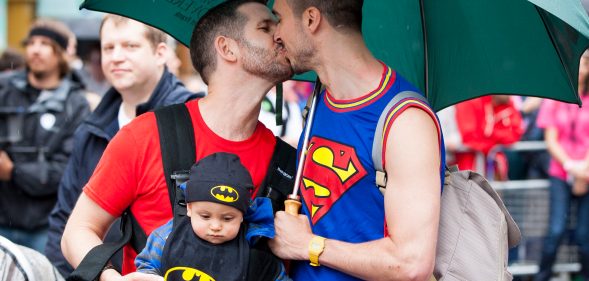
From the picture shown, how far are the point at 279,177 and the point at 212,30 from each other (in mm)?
742

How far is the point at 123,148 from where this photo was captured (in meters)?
3.96

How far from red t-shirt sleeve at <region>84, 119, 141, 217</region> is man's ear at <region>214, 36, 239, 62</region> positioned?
1.81 ft

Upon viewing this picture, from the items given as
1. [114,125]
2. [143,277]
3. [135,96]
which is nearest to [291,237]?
[143,277]

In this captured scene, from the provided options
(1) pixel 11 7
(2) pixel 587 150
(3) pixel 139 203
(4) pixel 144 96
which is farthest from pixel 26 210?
(1) pixel 11 7

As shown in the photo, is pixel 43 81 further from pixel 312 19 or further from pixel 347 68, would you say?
pixel 347 68

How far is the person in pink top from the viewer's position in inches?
378

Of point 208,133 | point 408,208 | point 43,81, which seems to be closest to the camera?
point 408,208

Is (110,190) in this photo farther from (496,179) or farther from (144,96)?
(496,179)

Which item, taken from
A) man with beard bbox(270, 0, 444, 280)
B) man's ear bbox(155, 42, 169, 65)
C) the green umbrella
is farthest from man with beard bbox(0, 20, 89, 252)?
man with beard bbox(270, 0, 444, 280)

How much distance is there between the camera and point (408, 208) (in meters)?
3.41

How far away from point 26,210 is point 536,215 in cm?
499

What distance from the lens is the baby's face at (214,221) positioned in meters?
3.52

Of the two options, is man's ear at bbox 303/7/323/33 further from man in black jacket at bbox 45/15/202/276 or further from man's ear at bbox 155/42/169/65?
man's ear at bbox 155/42/169/65

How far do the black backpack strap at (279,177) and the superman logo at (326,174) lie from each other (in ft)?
0.56
